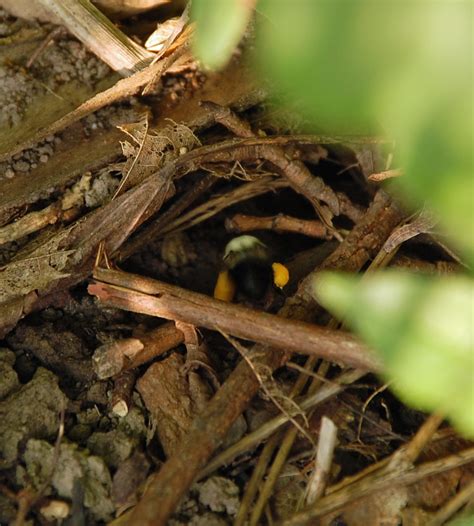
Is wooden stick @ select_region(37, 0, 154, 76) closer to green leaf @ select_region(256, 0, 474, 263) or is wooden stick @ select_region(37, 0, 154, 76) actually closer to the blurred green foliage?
the blurred green foliage

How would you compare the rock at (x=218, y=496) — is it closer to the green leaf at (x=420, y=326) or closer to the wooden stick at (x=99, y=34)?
the green leaf at (x=420, y=326)

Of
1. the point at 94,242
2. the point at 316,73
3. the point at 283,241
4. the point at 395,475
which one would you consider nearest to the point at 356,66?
the point at 316,73

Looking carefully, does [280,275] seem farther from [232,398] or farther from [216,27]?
[216,27]

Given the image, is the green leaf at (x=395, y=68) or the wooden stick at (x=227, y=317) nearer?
the green leaf at (x=395, y=68)

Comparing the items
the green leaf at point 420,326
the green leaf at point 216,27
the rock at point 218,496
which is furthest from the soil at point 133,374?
the green leaf at point 216,27

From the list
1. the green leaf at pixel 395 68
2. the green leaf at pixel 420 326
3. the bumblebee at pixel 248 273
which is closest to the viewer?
the green leaf at pixel 395 68

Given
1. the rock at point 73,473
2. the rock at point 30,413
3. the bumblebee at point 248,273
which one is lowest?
the rock at point 73,473

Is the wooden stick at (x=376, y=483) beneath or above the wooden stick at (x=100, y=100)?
beneath

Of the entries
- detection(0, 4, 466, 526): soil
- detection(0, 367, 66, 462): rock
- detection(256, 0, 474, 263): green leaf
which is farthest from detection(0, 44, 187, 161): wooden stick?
detection(256, 0, 474, 263): green leaf
